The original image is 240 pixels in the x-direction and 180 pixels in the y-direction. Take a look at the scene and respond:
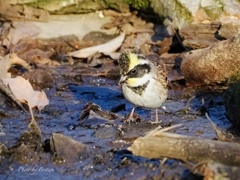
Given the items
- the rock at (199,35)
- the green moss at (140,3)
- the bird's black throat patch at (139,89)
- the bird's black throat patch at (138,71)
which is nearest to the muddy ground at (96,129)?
the bird's black throat patch at (139,89)

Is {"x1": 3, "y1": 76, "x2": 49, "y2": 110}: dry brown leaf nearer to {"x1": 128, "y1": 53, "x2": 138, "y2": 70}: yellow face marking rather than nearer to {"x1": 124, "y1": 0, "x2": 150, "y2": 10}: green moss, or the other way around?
{"x1": 128, "y1": 53, "x2": 138, "y2": 70}: yellow face marking

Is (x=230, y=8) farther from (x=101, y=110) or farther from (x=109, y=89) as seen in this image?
(x=101, y=110)

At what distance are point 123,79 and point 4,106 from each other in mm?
1468

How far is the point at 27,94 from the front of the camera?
27.8ft

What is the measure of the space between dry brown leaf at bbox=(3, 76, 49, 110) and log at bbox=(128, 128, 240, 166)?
331 centimetres

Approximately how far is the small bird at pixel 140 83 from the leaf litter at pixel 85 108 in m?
0.27

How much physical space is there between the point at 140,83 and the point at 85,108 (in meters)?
0.73

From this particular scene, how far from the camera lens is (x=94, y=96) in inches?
369

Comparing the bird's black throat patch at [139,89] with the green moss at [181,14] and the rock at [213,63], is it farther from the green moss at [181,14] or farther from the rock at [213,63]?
the green moss at [181,14]

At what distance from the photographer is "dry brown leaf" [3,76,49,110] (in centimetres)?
839

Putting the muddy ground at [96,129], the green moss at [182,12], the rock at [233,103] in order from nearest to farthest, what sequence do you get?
the muddy ground at [96,129], the rock at [233,103], the green moss at [182,12]

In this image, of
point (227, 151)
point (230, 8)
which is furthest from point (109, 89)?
point (227, 151)

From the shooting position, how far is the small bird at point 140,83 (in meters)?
7.93

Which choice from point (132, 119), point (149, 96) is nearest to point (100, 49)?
point (149, 96)
